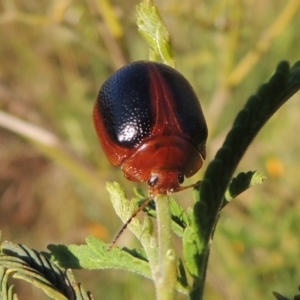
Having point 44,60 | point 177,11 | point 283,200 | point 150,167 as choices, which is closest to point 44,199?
point 44,60

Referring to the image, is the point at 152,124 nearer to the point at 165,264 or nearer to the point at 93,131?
the point at 165,264

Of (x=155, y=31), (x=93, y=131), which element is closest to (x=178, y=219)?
(x=155, y=31)

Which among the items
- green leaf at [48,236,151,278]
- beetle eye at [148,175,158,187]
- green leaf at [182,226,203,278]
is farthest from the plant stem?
beetle eye at [148,175,158,187]

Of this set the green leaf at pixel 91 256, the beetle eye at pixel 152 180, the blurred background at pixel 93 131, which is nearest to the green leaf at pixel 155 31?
the beetle eye at pixel 152 180

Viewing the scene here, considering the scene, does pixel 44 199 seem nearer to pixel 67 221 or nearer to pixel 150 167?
pixel 67 221

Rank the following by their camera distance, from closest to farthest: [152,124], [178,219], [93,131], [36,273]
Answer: [36,273], [178,219], [152,124], [93,131]
